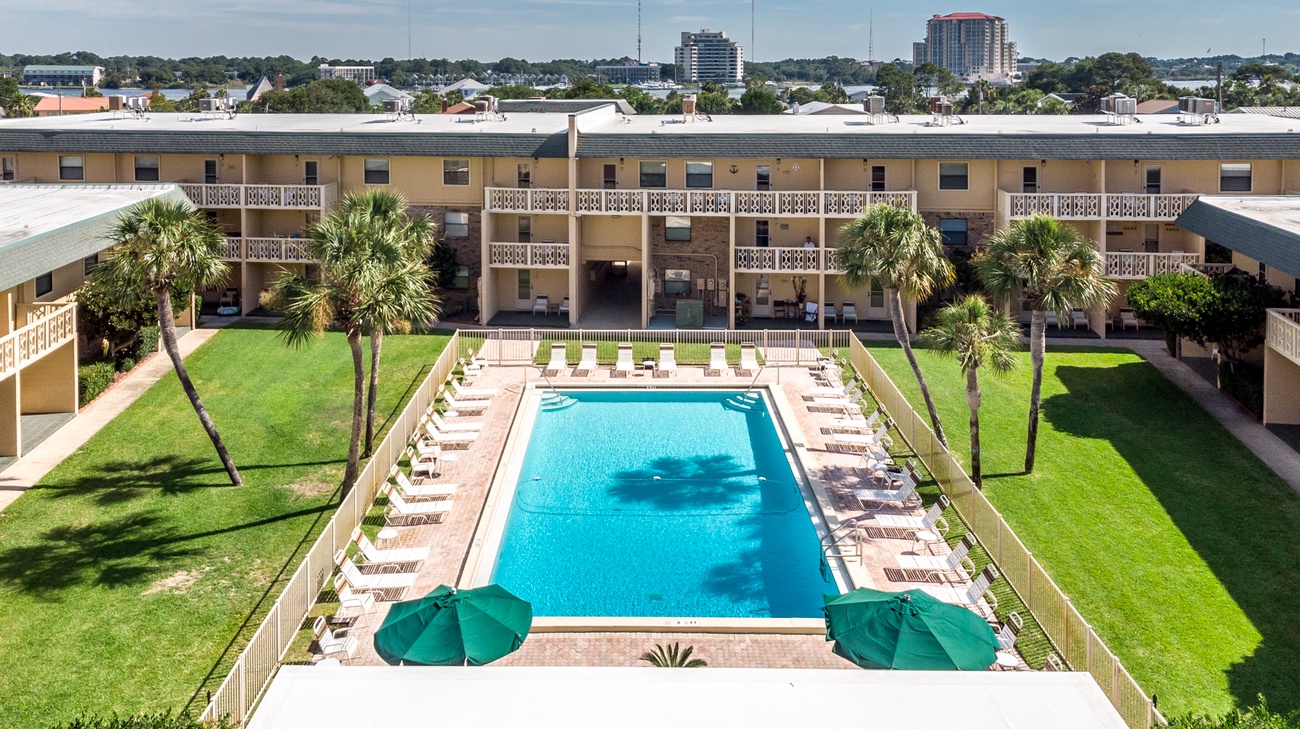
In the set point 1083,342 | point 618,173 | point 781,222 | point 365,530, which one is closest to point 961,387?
point 1083,342

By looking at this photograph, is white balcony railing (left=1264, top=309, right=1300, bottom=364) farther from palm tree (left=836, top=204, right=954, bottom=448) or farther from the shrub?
the shrub

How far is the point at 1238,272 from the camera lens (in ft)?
107

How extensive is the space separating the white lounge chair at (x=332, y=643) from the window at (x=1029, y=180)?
1161 inches

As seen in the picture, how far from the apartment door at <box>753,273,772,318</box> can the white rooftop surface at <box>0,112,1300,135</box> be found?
516cm

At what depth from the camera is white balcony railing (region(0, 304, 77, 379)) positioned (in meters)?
25.8

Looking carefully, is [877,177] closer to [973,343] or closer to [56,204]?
[973,343]

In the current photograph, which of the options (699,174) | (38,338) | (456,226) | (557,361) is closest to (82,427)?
(38,338)

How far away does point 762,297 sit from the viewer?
4106cm

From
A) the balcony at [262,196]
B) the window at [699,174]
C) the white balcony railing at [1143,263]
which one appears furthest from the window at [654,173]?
the white balcony railing at [1143,263]

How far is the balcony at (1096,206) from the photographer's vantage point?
3728 cm

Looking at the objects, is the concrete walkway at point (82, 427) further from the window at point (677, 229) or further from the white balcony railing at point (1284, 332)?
the white balcony railing at point (1284, 332)

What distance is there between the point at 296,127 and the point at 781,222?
18.4m

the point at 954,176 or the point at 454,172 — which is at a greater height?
the point at 454,172

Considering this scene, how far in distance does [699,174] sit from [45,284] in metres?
20.9
